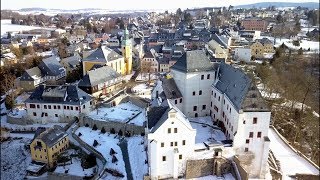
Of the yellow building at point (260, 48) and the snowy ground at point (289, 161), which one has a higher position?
the yellow building at point (260, 48)

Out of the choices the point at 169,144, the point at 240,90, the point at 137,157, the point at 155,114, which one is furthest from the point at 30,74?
the point at 240,90

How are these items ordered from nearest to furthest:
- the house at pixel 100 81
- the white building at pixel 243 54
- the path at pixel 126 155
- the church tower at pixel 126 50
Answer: the path at pixel 126 155
the house at pixel 100 81
the church tower at pixel 126 50
the white building at pixel 243 54

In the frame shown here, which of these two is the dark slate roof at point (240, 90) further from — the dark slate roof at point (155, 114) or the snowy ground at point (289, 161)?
the snowy ground at point (289, 161)

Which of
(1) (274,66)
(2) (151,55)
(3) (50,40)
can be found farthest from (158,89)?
(3) (50,40)

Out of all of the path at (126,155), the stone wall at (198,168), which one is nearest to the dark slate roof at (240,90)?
the stone wall at (198,168)

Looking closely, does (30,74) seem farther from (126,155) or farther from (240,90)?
(240,90)
